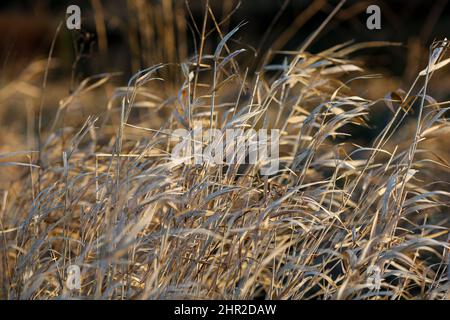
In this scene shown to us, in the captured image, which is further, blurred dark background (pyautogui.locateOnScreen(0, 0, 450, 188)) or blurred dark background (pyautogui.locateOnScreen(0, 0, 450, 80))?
blurred dark background (pyautogui.locateOnScreen(0, 0, 450, 80))

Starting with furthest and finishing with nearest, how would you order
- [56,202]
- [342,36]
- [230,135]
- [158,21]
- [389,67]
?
[342,36]
[389,67]
[158,21]
[56,202]
[230,135]

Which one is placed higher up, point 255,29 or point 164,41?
point 164,41

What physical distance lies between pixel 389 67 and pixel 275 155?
4.96 m

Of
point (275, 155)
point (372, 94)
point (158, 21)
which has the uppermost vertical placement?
point (158, 21)

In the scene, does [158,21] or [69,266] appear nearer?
[69,266]

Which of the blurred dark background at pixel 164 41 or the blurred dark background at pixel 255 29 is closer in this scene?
the blurred dark background at pixel 164 41

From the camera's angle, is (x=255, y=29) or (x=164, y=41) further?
(x=255, y=29)

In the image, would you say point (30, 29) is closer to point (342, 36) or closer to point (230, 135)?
point (342, 36)

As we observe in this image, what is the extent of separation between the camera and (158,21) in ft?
12.1

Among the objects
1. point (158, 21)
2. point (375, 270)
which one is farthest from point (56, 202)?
point (158, 21)

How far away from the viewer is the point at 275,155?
6.68 feet
